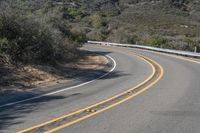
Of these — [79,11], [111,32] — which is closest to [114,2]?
[79,11]

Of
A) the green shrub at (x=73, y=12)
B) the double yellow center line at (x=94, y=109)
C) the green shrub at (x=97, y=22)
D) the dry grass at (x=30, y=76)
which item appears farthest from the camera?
the green shrub at (x=73, y=12)

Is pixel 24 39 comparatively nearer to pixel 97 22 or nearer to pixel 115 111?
pixel 115 111

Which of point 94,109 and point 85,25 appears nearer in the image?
point 94,109

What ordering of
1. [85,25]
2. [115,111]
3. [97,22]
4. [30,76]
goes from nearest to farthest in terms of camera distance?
1. [115,111]
2. [30,76]
3. [97,22]
4. [85,25]

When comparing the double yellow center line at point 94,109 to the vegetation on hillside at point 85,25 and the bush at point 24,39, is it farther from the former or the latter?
the vegetation on hillside at point 85,25

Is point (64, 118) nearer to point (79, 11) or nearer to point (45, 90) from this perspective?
point (45, 90)

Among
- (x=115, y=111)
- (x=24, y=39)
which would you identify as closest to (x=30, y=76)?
(x=24, y=39)

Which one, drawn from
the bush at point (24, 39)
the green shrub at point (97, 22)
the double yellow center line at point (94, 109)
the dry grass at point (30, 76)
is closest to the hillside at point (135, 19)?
the green shrub at point (97, 22)

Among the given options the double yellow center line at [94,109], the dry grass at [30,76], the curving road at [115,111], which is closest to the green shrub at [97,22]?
the dry grass at [30,76]

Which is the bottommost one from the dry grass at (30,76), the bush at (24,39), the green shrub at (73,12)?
the dry grass at (30,76)

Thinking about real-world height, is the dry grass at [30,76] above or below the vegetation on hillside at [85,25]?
below

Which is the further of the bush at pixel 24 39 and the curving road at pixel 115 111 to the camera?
the bush at pixel 24 39

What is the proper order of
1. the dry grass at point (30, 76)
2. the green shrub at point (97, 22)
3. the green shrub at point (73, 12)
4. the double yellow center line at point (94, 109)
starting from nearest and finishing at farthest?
the double yellow center line at point (94, 109)
the dry grass at point (30, 76)
the green shrub at point (97, 22)
the green shrub at point (73, 12)

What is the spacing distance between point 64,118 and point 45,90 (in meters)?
5.51
